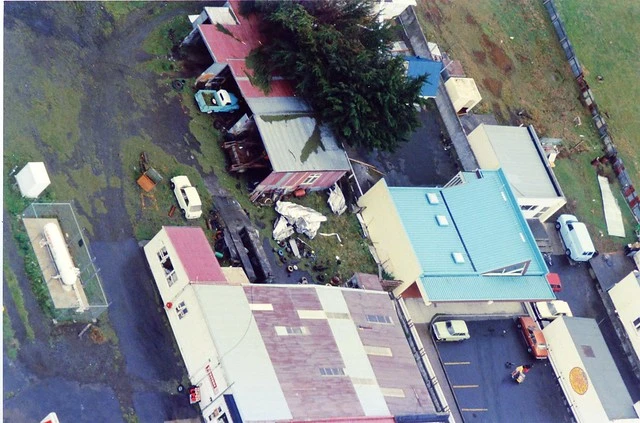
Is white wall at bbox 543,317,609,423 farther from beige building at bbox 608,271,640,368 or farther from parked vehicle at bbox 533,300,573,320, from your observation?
beige building at bbox 608,271,640,368

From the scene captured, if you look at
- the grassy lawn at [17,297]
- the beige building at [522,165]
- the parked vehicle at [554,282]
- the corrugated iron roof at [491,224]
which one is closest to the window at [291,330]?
the grassy lawn at [17,297]

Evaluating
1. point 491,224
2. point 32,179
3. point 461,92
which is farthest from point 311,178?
point 32,179

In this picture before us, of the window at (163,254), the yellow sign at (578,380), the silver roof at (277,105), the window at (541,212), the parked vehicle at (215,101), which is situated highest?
the parked vehicle at (215,101)

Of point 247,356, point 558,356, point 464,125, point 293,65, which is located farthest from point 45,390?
point 464,125

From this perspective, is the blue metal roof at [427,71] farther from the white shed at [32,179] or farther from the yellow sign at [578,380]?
the white shed at [32,179]

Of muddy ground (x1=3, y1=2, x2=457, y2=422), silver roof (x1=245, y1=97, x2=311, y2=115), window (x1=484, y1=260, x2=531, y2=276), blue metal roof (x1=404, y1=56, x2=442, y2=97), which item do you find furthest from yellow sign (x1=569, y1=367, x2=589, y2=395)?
silver roof (x1=245, y1=97, x2=311, y2=115)

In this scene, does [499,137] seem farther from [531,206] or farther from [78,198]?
[78,198]

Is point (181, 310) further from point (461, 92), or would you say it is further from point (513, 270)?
point (461, 92)
